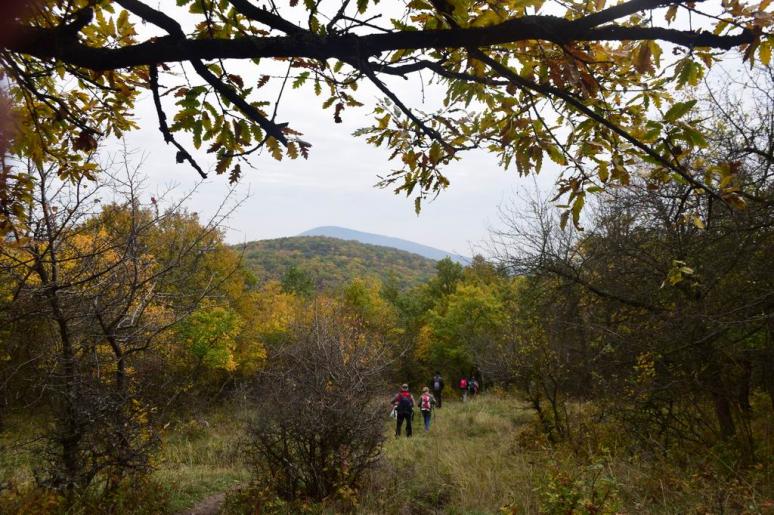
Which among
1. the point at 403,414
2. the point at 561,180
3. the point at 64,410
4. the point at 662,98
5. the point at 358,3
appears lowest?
the point at 403,414

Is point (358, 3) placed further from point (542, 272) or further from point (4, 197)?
point (542, 272)

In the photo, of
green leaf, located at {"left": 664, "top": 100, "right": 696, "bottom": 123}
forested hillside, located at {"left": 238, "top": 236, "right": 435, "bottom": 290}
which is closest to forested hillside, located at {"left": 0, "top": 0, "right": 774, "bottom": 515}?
green leaf, located at {"left": 664, "top": 100, "right": 696, "bottom": 123}

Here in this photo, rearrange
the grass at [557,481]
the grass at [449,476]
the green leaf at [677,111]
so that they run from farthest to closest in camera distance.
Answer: the grass at [449,476] < the grass at [557,481] < the green leaf at [677,111]

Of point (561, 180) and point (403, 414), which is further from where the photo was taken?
point (403, 414)

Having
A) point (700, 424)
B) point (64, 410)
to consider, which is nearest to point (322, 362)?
point (64, 410)

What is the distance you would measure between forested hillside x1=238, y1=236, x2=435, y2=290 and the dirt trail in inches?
2998

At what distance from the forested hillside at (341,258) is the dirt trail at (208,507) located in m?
76.1

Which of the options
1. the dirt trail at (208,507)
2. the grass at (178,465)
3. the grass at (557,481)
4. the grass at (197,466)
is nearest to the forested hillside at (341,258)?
the grass at (197,466)

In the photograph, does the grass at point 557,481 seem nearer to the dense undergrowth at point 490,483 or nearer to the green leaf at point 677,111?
the dense undergrowth at point 490,483

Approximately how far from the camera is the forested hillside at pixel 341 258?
307 ft

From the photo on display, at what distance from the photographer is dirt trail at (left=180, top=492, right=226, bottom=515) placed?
6.54 m

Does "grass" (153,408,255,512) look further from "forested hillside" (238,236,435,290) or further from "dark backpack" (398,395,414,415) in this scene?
"forested hillside" (238,236,435,290)

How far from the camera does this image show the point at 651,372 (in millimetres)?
7117

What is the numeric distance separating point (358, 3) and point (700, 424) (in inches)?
392
